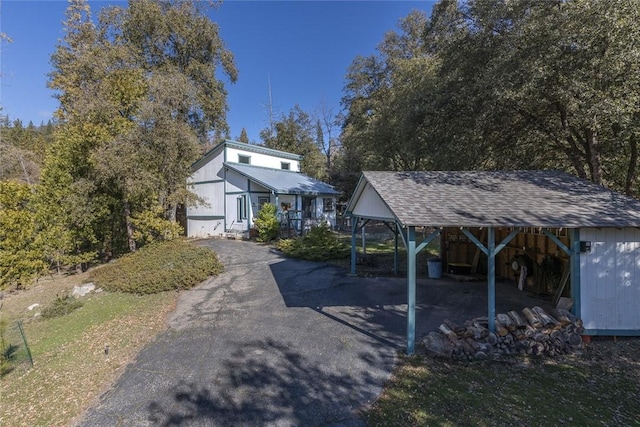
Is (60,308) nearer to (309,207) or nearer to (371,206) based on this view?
(371,206)

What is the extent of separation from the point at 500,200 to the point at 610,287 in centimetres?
274

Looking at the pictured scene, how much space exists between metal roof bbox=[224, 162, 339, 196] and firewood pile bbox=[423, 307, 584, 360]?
14.6m

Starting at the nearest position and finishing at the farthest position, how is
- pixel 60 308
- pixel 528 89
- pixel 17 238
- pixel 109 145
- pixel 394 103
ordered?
1. pixel 60 308
2. pixel 528 89
3. pixel 17 238
4. pixel 109 145
5. pixel 394 103

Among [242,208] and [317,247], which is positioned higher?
[242,208]

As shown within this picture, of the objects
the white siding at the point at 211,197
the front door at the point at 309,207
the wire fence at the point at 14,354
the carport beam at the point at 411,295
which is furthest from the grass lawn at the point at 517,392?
the white siding at the point at 211,197

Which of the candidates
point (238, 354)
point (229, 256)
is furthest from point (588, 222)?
point (229, 256)

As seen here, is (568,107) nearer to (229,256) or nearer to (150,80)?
(229,256)

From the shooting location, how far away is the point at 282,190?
1952 cm

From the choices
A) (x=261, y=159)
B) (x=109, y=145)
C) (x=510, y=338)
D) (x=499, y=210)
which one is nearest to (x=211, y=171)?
(x=261, y=159)

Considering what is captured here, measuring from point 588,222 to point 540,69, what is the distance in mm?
6292

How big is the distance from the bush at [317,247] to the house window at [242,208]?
578cm

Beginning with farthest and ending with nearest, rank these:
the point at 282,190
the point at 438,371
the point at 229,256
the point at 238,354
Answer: the point at 282,190
the point at 229,256
the point at 238,354
the point at 438,371

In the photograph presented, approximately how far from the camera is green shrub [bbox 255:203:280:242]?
1834 cm

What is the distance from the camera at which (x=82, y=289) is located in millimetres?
11781
